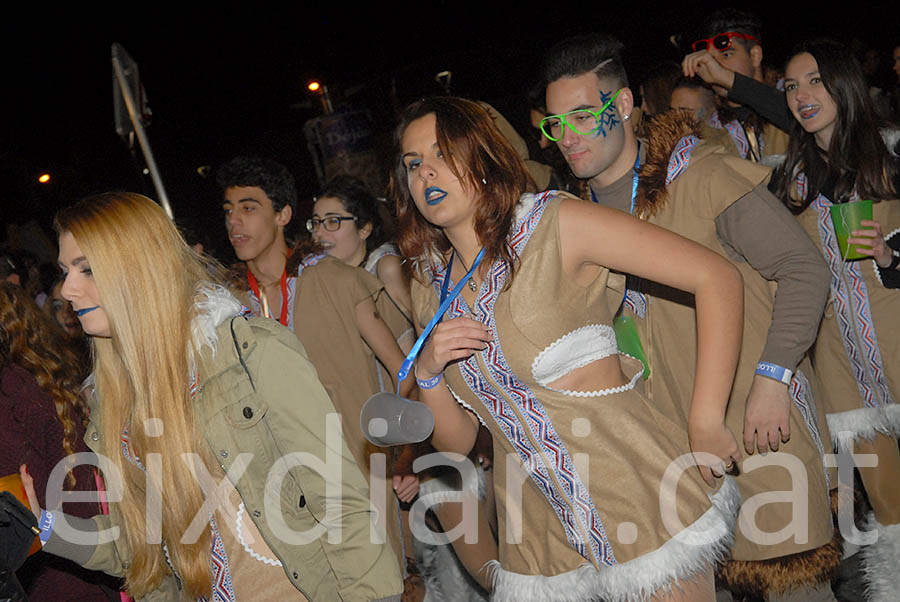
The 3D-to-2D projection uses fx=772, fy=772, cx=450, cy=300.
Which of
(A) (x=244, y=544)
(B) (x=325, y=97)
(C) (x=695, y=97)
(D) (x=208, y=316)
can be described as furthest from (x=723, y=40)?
(B) (x=325, y=97)

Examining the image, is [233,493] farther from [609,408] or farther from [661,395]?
[661,395]

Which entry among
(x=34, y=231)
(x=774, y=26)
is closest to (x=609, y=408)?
(x=774, y=26)

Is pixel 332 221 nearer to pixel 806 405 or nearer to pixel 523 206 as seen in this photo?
pixel 523 206

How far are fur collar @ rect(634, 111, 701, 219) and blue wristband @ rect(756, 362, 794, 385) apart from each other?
0.66m

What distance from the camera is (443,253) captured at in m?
2.65

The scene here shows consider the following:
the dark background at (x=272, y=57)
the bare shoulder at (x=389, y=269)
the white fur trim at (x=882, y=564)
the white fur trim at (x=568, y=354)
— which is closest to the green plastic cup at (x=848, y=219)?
the white fur trim at (x=882, y=564)

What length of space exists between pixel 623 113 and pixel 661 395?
1096mm

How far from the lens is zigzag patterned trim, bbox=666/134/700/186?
275cm

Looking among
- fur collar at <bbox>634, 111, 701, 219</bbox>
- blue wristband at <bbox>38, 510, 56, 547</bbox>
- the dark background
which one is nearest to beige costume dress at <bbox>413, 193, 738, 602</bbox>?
fur collar at <bbox>634, 111, 701, 219</bbox>

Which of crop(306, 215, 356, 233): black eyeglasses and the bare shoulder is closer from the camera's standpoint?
the bare shoulder

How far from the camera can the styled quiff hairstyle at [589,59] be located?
118 inches

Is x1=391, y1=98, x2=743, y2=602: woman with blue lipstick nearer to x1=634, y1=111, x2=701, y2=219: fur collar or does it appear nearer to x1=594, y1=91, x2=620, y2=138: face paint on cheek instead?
x1=634, y1=111, x2=701, y2=219: fur collar

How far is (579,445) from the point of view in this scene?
222 centimetres

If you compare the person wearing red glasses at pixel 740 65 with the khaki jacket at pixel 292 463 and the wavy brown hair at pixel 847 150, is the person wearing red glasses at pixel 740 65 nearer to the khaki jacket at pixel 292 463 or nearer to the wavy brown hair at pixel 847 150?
the wavy brown hair at pixel 847 150
